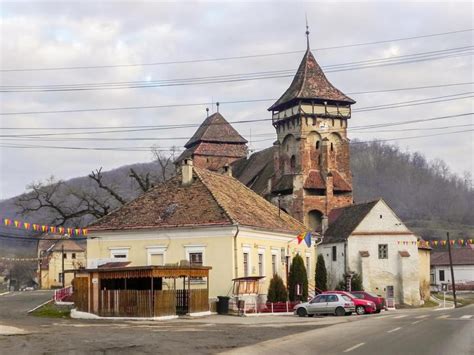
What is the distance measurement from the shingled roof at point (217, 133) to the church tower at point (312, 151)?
20.5 meters

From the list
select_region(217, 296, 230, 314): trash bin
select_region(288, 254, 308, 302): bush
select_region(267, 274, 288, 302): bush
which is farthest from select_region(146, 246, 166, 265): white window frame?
select_region(288, 254, 308, 302): bush

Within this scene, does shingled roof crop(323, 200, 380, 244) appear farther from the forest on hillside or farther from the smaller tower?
the forest on hillside

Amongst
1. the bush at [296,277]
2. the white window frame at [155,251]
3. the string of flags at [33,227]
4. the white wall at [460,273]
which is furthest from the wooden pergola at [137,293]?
the white wall at [460,273]

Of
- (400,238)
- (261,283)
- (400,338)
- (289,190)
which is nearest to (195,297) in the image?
(261,283)

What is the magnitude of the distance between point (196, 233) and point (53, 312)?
8803 mm

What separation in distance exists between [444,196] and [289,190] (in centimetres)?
10561

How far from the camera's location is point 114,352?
17969mm

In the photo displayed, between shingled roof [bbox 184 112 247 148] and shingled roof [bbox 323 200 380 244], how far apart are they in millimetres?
31865

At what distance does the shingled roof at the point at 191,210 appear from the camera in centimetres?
4081

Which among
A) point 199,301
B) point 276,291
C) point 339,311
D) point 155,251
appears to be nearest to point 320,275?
point 276,291

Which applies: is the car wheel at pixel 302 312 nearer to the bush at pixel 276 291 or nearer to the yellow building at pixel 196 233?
the yellow building at pixel 196 233

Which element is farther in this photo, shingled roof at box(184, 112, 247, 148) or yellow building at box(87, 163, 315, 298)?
shingled roof at box(184, 112, 247, 148)

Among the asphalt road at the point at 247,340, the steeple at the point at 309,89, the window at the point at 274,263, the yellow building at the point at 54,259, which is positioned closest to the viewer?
the asphalt road at the point at 247,340

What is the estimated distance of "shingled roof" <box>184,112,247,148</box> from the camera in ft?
334
